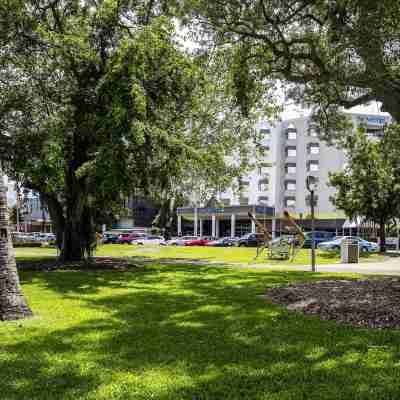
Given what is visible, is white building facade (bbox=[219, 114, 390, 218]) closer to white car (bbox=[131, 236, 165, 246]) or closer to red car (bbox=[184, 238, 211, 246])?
red car (bbox=[184, 238, 211, 246])

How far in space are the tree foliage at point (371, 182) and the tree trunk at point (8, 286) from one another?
93.6 ft

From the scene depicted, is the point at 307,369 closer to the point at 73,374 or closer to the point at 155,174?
the point at 73,374

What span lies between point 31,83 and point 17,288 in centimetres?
914

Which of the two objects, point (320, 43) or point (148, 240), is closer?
point (320, 43)

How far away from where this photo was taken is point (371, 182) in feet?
111

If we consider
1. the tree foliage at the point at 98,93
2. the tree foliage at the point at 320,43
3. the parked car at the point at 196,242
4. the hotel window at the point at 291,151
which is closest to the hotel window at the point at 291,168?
the hotel window at the point at 291,151

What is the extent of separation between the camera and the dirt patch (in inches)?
305

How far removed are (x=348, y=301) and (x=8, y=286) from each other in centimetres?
609

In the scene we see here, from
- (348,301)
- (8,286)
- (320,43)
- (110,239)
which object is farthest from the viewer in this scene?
(110,239)

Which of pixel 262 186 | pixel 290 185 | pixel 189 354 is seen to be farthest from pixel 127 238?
pixel 189 354

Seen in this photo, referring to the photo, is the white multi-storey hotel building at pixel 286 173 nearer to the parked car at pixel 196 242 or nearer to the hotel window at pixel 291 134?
the hotel window at pixel 291 134

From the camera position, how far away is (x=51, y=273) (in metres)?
16.4

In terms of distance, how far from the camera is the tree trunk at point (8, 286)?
8125 millimetres

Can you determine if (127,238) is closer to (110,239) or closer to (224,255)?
(110,239)
